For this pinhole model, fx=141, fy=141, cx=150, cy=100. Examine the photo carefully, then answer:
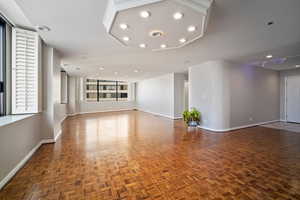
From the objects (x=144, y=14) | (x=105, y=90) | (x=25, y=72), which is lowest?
(x=25, y=72)

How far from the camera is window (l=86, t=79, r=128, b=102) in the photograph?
11320 mm

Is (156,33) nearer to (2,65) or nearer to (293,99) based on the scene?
(2,65)

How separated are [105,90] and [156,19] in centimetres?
1062

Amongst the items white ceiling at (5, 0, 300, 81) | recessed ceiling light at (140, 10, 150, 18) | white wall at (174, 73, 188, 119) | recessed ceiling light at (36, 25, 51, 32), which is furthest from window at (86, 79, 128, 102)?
recessed ceiling light at (140, 10, 150, 18)

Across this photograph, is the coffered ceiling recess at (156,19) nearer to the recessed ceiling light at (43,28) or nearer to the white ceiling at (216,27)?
the white ceiling at (216,27)

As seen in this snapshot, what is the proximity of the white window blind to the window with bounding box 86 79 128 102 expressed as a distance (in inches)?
321

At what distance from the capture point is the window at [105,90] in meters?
11.3

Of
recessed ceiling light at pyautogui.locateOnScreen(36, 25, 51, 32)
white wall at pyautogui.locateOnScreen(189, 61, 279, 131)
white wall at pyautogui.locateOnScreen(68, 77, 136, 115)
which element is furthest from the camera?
white wall at pyautogui.locateOnScreen(68, 77, 136, 115)

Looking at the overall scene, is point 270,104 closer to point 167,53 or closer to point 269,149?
point 269,149

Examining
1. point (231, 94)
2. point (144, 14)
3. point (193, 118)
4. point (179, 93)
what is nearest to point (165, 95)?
point (179, 93)

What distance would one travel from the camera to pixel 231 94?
540 centimetres

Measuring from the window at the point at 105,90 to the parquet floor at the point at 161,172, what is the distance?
26.3 ft

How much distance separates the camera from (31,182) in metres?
2.12

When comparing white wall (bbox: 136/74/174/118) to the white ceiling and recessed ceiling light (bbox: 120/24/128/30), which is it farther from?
recessed ceiling light (bbox: 120/24/128/30)
